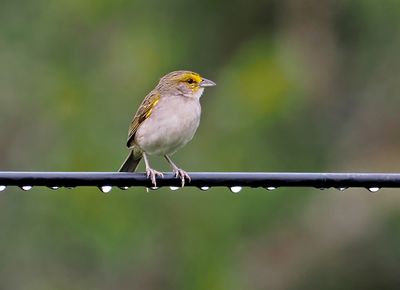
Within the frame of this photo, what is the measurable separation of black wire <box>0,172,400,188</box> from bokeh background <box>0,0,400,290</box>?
8.60m

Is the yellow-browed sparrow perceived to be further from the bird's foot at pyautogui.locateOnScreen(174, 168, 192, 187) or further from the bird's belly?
the bird's foot at pyautogui.locateOnScreen(174, 168, 192, 187)

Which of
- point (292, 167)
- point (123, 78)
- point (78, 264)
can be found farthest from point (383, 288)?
point (123, 78)

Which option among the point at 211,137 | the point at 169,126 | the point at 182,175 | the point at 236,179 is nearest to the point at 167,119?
the point at 169,126

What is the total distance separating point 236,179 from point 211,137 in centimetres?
1107

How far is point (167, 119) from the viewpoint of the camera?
27.8ft

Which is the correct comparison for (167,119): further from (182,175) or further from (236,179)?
(236,179)

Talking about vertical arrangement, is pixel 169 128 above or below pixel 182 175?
below

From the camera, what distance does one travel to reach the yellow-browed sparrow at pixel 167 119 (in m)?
8.41

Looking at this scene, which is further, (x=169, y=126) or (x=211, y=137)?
(x=211, y=137)

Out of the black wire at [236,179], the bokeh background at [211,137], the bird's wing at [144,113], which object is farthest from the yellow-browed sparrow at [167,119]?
the bokeh background at [211,137]

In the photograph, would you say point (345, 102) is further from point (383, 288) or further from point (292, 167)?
point (383, 288)

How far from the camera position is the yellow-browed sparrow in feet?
27.6

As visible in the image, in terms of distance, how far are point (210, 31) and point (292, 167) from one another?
12.4ft

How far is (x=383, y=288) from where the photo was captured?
49.7ft
